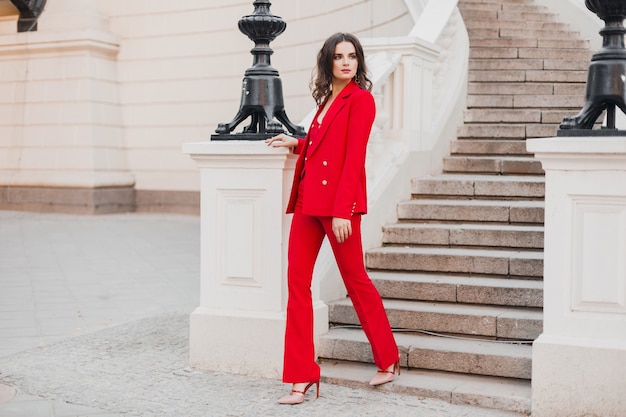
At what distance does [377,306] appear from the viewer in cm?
514

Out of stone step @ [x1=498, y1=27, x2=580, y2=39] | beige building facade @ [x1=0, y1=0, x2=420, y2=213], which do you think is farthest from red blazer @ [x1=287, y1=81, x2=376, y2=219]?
beige building facade @ [x1=0, y1=0, x2=420, y2=213]

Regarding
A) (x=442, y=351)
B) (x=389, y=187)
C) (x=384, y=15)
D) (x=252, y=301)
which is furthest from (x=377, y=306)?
(x=384, y=15)

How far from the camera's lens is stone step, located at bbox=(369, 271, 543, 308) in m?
5.76

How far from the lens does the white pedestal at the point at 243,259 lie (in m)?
5.59

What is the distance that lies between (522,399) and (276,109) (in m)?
2.29

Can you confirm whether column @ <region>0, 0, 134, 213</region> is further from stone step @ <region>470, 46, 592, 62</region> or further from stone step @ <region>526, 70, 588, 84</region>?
stone step @ <region>526, 70, 588, 84</region>

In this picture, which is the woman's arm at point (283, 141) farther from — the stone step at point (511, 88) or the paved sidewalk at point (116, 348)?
the stone step at point (511, 88)

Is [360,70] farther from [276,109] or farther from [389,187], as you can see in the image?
[389,187]

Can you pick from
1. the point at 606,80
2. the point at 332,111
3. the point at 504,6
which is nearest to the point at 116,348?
the point at 332,111

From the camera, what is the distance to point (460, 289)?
597cm

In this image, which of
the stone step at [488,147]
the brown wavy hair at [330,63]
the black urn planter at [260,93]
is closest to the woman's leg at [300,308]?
the brown wavy hair at [330,63]

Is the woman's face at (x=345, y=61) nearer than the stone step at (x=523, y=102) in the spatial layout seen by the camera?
Yes

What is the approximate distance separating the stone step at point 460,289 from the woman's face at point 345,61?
68.0 inches

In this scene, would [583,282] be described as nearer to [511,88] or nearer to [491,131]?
[491,131]
